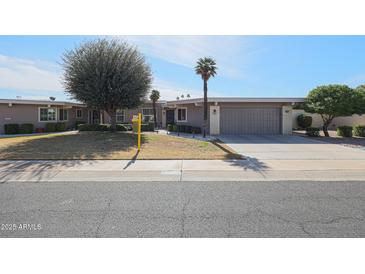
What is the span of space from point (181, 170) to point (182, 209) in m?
3.23

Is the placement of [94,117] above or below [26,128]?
above

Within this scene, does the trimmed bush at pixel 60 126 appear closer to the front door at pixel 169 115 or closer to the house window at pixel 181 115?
the house window at pixel 181 115

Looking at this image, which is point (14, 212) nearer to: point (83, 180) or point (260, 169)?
point (83, 180)

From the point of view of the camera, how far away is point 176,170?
7.66 m

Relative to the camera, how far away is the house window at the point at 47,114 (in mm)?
21534

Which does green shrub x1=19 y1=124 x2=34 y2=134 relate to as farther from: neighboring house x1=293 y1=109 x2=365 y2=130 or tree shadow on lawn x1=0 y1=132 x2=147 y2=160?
neighboring house x1=293 y1=109 x2=365 y2=130

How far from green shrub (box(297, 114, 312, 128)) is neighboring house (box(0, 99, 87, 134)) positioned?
24.1 m

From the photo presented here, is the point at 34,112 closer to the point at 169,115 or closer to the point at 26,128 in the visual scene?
the point at 26,128

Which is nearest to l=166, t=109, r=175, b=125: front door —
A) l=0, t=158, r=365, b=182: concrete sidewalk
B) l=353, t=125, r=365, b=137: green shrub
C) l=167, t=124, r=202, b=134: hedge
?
l=167, t=124, r=202, b=134: hedge

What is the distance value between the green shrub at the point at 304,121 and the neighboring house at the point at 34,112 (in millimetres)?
24063

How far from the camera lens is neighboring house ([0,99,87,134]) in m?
19.5

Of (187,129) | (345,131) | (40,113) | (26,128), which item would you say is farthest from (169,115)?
(345,131)

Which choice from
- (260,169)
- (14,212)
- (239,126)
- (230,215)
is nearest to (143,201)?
(230,215)

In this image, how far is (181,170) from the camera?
7.65 meters
